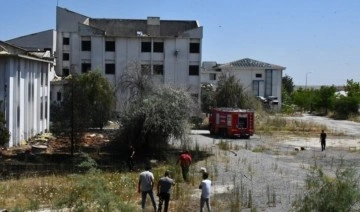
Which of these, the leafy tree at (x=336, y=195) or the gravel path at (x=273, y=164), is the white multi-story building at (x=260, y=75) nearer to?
the gravel path at (x=273, y=164)

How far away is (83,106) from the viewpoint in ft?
114

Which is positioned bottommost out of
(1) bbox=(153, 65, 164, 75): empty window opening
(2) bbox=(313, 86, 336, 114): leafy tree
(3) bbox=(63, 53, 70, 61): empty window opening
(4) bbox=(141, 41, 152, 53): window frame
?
(2) bbox=(313, 86, 336, 114): leafy tree

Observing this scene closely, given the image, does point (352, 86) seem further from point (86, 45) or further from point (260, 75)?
point (86, 45)

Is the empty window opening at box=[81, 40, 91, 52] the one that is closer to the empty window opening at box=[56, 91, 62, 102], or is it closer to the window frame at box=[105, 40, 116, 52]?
the window frame at box=[105, 40, 116, 52]

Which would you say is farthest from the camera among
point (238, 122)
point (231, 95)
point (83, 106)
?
point (231, 95)

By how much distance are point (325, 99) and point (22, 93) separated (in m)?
61.7

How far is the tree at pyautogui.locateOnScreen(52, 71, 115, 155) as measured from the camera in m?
32.2

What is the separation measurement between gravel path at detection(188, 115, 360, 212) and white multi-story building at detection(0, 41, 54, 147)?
38.8 feet

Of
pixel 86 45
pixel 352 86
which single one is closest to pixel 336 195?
pixel 86 45

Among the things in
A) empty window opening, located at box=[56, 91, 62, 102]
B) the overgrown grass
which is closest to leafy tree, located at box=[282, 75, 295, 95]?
the overgrown grass

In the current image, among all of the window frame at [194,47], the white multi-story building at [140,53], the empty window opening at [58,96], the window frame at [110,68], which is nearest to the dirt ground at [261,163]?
the white multi-story building at [140,53]

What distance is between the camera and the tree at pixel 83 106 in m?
32.2

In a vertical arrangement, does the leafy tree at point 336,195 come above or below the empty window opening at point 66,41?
below

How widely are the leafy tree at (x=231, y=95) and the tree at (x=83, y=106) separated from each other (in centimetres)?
1351
